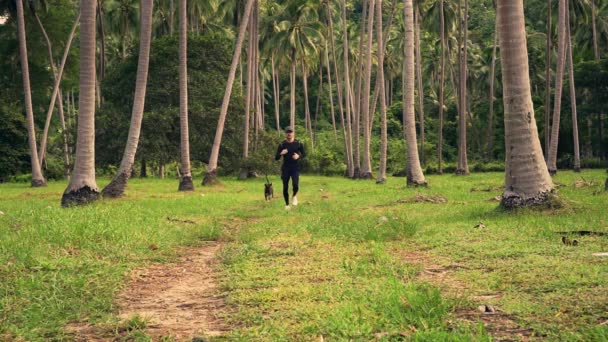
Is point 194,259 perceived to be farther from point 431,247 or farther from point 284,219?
point 284,219

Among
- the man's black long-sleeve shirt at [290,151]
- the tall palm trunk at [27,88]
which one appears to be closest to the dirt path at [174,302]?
the man's black long-sleeve shirt at [290,151]

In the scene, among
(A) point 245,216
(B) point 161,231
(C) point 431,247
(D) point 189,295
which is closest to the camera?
(D) point 189,295

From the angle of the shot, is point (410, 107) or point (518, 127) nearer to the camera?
point (518, 127)

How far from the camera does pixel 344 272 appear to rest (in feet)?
22.4

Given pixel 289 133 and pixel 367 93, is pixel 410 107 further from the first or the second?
pixel 367 93

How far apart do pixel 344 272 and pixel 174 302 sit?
5.67 feet

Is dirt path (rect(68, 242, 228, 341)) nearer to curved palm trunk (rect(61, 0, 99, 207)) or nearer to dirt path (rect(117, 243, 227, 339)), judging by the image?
dirt path (rect(117, 243, 227, 339))

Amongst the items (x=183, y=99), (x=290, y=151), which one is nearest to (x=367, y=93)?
(x=183, y=99)

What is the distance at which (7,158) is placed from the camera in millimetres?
40969

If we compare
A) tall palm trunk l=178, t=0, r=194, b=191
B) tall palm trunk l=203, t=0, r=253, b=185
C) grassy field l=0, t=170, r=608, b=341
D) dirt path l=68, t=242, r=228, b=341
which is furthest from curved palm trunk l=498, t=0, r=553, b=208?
tall palm trunk l=203, t=0, r=253, b=185

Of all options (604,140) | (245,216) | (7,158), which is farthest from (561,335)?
(604,140)

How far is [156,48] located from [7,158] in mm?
11522

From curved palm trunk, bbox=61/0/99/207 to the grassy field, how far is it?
484cm

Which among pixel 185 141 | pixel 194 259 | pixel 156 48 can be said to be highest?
pixel 156 48
